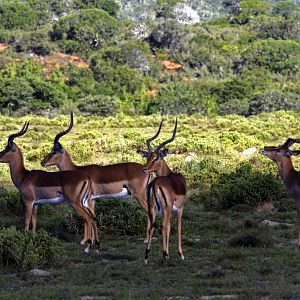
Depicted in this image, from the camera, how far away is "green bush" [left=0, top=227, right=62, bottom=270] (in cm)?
930

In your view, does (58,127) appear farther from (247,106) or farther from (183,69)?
(183,69)

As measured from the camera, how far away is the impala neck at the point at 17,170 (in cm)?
1136

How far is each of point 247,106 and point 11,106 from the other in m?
19.2

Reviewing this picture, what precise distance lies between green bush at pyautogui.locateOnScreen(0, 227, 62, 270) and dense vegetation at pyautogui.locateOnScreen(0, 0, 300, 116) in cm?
4342

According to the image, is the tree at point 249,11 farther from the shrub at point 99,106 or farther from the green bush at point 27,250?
the green bush at point 27,250

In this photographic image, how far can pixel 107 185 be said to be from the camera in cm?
1154

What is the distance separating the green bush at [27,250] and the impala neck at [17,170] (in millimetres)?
1805

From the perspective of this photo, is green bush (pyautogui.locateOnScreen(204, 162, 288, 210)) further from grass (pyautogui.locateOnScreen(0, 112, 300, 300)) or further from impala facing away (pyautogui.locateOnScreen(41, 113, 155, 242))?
impala facing away (pyautogui.locateOnScreen(41, 113, 155, 242))

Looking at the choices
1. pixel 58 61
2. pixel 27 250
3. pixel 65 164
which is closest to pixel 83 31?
pixel 58 61

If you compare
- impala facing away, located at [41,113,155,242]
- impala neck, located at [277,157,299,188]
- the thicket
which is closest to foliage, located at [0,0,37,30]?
the thicket

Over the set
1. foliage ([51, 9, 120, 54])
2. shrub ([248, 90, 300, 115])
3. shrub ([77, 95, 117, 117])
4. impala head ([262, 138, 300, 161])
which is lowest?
foliage ([51, 9, 120, 54])

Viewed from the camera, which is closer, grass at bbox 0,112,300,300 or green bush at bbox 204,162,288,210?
grass at bbox 0,112,300,300

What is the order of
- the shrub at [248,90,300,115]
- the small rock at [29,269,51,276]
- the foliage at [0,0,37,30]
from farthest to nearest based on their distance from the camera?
the foliage at [0,0,37,30], the shrub at [248,90,300,115], the small rock at [29,269,51,276]

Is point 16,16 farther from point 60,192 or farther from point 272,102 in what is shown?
point 60,192
